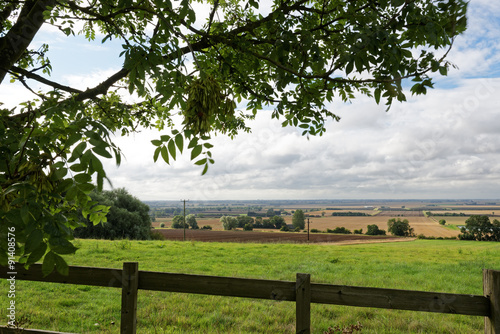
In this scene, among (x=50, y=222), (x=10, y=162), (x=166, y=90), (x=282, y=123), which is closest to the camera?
(x=50, y=222)

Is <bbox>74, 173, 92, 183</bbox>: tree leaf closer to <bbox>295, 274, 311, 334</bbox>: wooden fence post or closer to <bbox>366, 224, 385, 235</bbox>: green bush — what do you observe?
<bbox>295, 274, 311, 334</bbox>: wooden fence post

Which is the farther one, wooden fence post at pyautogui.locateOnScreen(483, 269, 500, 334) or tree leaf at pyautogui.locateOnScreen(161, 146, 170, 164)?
wooden fence post at pyautogui.locateOnScreen(483, 269, 500, 334)

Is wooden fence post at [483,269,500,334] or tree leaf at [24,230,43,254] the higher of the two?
tree leaf at [24,230,43,254]

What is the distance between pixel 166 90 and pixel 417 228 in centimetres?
6956

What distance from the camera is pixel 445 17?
3.32 metres

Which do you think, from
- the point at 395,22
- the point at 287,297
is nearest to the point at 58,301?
the point at 287,297

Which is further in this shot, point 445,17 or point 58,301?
point 58,301

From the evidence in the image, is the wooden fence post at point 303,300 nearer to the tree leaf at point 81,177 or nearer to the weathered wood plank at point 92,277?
the weathered wood plank at point 92,277

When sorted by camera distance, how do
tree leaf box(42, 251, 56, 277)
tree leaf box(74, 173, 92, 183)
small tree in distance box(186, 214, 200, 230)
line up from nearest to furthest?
tree leaf box(74, 173, 92, 183) → tree leaf box(42, 251, 56, 277) → small tree in distance box(186, 214, 200, 230)

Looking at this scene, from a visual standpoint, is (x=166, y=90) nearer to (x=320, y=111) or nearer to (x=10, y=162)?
(x=10, y=162)

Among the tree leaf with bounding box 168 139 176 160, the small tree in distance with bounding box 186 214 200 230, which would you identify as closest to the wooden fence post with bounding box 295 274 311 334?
the tree leaf with bounding box 168 139 176 160

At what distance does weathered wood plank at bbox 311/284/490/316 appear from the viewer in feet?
12.4

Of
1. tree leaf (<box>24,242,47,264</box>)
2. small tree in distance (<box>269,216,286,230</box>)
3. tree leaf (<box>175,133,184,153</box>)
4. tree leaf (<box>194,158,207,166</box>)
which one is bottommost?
small tree in distance (<box>269,216,286,230</box>)

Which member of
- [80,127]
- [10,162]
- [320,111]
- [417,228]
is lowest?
[417,228]
